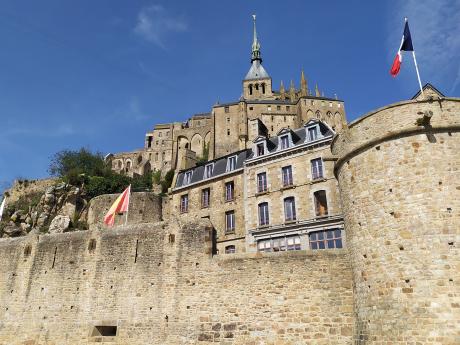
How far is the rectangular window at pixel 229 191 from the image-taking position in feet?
79.9

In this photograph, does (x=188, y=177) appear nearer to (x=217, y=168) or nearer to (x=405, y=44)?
(x=217, y=168)

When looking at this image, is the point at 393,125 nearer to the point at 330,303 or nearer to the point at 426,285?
the point at 426,285

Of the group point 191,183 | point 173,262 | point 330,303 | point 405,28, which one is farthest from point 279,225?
point 405,28

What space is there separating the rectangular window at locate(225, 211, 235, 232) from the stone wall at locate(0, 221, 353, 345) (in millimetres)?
10021

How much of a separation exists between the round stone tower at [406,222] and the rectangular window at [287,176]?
39.5ft

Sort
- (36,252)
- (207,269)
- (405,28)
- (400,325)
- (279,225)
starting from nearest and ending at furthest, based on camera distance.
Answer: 1. (400,325)
2. (405,28)
3. (207,269)
4. (36,252)
5. (279,225)

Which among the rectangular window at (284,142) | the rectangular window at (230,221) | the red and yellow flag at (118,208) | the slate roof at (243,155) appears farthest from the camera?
the rectangular window at (230,221)

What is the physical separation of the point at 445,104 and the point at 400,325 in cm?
523

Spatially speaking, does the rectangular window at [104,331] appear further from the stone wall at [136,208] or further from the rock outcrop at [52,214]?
the rock outcrop at [52,214]

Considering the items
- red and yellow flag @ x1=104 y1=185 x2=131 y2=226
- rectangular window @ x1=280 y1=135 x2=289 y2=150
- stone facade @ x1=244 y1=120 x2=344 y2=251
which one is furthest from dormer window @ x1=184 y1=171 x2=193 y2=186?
red and yellow flag @ x1=104 y1=185 x2=131 y2=226

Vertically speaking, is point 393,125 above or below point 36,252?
above

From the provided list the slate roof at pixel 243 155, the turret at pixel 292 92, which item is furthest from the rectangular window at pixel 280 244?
the turret at pixel 292 92

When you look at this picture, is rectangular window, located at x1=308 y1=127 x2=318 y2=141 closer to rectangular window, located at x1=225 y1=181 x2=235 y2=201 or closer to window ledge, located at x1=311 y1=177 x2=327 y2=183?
window ledge, located at x1=311 y1=177 x2=327 y2=183

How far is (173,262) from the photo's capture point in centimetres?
1329
